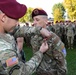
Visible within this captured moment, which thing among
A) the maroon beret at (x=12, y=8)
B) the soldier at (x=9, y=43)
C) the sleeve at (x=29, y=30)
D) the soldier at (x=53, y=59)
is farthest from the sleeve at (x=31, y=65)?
the soldier at (x=53, y=59)

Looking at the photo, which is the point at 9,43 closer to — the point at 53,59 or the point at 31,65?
the point at 31,65

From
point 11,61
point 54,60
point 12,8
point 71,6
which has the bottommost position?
point 71,6

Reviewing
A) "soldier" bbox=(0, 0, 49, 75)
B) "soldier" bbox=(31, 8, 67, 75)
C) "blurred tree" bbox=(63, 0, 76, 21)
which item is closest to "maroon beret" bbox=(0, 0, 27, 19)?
"soldier" bbox=(0, 0, 49, 75)

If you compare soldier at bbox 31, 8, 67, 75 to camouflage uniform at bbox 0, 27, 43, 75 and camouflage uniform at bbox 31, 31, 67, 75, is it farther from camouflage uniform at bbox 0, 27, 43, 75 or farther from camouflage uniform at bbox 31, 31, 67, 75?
camouflage uniform at bbox 0, 27, 43, 75

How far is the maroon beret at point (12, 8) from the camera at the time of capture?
5.74ft

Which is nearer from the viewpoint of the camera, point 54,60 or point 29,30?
point 29,30

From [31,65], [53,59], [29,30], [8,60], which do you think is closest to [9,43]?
[8,60]

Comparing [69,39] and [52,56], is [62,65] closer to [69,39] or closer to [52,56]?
[52,56]

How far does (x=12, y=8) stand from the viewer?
177cm

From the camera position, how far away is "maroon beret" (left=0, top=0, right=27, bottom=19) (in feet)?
5.74

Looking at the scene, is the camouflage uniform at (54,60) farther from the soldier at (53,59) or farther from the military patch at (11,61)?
the military patch at (11,61)

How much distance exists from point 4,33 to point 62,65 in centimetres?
154

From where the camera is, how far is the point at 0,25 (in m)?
1.79

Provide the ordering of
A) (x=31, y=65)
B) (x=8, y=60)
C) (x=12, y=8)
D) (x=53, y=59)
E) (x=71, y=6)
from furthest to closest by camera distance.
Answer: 1. (x=71, y=6)
2. (x=53, y=59)
3. (x=31, y=65)
4. (x=12, y=8)
5. (x=8, y=60)
